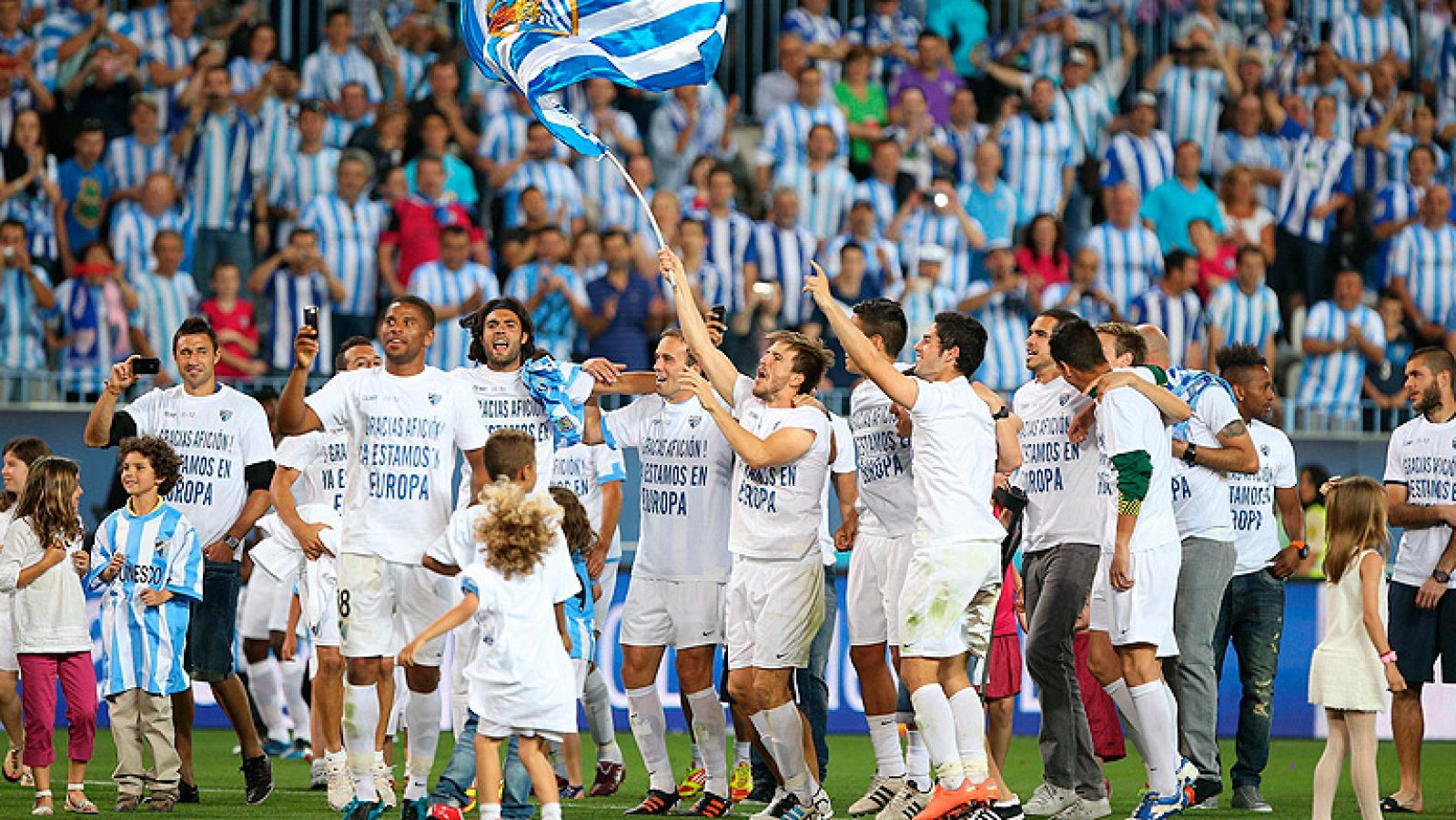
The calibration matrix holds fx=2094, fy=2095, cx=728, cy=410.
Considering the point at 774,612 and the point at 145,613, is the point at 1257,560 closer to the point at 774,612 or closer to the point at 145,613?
the point at 774,612

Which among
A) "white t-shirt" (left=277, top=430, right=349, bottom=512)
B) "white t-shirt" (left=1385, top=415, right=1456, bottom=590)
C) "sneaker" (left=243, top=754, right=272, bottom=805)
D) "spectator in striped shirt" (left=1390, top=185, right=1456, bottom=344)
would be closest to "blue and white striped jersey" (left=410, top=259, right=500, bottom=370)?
"white t-shirt" (left=277, top=430, right=349, bottom=512)

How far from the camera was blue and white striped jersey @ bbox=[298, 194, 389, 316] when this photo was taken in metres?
17.9

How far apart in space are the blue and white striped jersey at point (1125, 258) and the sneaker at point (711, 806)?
9220 mm

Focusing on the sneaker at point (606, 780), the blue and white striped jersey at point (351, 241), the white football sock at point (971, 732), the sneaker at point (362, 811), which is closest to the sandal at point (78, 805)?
the sneaker at point (362, 811)

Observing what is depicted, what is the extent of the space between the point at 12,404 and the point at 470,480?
296 inches

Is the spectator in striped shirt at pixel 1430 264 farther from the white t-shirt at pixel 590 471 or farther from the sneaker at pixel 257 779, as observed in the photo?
the sneaker at pixel 257 779

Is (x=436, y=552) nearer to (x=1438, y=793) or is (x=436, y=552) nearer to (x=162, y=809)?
(x=162, y=809)

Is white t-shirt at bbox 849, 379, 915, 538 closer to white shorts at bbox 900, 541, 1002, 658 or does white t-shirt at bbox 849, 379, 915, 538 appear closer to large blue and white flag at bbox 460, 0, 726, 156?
white shorts at bbox 900, 541, 1002, 658

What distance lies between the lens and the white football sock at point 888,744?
1109 centimetres

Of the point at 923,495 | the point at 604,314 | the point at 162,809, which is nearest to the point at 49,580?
the point at 162,809

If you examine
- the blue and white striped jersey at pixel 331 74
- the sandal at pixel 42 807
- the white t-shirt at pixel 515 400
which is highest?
the blue and white striped jersey at pixel 331 74

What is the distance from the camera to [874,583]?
11.0m

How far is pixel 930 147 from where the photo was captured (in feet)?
66.4

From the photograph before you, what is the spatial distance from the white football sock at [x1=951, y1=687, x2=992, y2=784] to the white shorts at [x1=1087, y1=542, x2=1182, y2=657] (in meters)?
0.97
